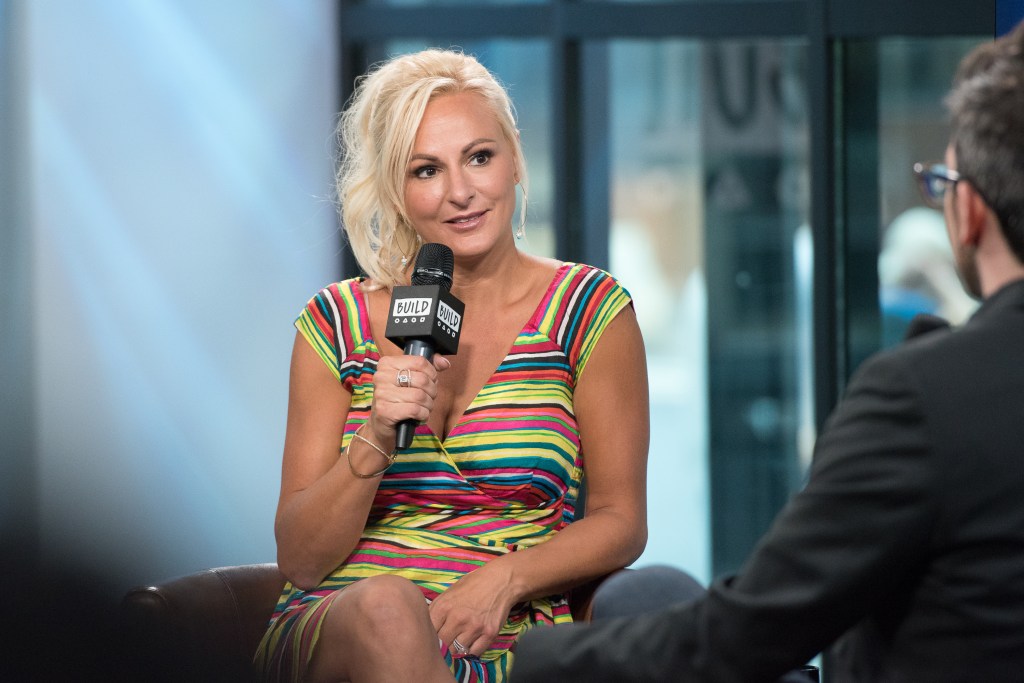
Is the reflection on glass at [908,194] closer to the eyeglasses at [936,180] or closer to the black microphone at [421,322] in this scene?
the black microphone at [421,322]

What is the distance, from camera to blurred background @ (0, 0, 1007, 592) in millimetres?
3426

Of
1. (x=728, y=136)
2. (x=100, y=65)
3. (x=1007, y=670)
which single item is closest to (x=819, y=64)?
(x=728, y=136)

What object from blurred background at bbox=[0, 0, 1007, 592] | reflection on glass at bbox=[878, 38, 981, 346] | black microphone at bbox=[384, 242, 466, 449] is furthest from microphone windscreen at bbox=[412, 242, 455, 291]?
reflection on glass at bbox=[878, 38, 981, 346]

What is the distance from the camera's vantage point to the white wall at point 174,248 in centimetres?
341

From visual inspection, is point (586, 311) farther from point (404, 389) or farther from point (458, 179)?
point (404, 389)

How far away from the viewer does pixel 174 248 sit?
385 cm

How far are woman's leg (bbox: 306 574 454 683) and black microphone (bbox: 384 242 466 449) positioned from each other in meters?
0.22

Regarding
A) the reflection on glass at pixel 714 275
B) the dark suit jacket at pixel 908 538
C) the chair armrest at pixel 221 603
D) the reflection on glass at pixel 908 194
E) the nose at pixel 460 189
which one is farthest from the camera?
the reflection on glass at pixel 714 275

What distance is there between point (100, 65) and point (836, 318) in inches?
98.6

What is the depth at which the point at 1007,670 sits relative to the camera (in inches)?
40.4

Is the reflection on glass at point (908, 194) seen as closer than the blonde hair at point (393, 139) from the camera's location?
No

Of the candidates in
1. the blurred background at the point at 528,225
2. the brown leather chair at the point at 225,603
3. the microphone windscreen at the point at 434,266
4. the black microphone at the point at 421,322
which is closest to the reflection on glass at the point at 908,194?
the blurred background at the point at 528,225

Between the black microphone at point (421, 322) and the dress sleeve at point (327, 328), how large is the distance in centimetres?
39

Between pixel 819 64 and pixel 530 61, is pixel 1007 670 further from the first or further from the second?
pixel 530 61
